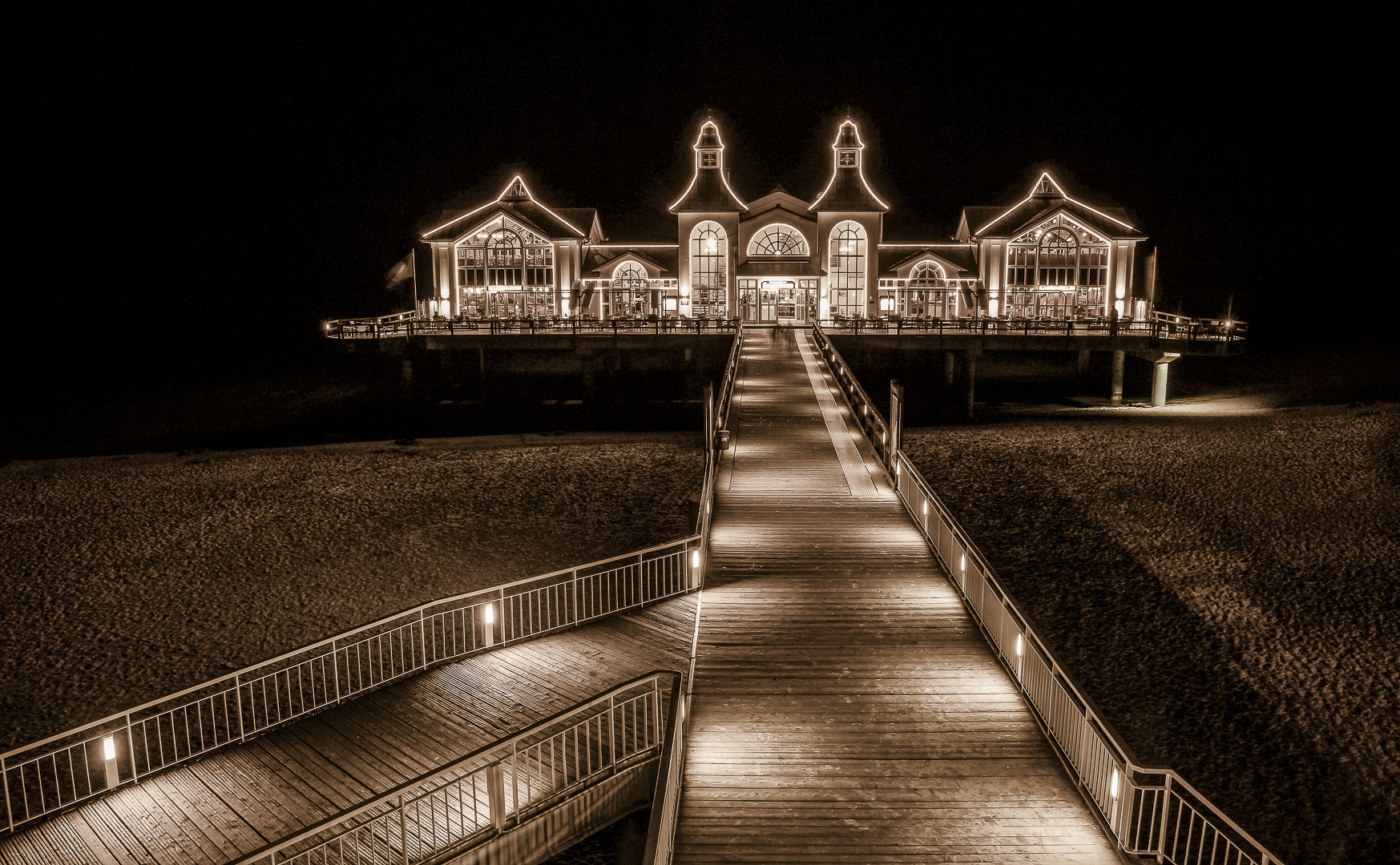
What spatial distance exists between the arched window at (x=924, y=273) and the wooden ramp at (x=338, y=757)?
96.0 feet

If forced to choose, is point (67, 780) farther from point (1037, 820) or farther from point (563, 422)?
point (563, 422)

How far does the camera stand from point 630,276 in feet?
128

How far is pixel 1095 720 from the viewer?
7070 millimetres

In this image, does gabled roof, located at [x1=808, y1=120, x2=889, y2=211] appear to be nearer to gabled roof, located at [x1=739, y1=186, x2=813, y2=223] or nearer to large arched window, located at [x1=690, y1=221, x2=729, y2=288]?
gabled roof, located at [x1=739, y1=186, x2=813, y2=223]

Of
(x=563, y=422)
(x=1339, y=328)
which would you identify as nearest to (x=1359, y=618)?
(x=563, y=422)

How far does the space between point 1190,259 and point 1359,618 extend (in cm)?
8530

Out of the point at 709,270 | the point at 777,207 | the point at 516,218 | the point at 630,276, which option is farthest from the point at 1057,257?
the point at 516,218

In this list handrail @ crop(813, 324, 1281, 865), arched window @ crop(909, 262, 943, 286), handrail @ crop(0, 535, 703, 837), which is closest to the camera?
handrail @ crop(813, 324, 1281, 865)

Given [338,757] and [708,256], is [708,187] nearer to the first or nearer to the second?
[708,256]

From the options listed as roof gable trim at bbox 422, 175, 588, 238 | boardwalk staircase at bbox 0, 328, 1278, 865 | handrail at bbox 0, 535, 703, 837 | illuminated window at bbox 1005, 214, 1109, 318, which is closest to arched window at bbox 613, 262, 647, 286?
roof gable trim at bbox 422, 175, 588, 238

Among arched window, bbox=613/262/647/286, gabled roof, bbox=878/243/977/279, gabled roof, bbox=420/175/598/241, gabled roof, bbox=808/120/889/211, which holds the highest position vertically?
gabled roof, bbox=808/120/889/211

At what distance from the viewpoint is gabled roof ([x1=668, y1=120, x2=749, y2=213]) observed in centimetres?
3722

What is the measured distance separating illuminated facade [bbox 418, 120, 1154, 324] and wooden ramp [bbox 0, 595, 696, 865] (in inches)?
1054

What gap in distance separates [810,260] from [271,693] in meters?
29.8
